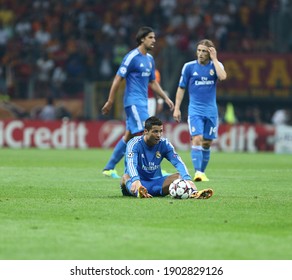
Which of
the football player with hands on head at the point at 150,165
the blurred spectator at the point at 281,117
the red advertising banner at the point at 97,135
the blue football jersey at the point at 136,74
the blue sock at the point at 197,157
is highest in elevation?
the blue football jersey at the point at 136,74

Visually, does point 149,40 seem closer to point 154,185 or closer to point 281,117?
point 154,185

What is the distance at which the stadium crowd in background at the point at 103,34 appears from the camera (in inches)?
1261

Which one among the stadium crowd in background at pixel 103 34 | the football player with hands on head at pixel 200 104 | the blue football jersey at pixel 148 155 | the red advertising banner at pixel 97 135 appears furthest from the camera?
the stadium crowd in background at pixel 103 34

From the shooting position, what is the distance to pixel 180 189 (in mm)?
12344

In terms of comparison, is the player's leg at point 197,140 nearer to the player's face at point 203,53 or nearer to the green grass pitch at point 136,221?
the green grass pitch at point 136,221

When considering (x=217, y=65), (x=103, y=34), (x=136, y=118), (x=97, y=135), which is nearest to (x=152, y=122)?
(x=217, y=65)

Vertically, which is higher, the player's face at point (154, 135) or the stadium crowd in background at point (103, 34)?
the stadium crowd in background at point (103, 34)

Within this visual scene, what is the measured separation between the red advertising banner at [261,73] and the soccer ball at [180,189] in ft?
60.9

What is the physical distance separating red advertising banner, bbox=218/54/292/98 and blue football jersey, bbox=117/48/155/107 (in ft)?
47.0

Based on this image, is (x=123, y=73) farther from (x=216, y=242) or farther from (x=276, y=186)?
(x=216, y=242)

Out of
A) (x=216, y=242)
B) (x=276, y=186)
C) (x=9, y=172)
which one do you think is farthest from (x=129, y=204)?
(x=9, y=172)

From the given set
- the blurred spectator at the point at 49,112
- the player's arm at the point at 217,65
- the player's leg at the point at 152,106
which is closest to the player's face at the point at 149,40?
the player's arm at the point at 217,65

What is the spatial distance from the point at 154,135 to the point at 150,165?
0.46m

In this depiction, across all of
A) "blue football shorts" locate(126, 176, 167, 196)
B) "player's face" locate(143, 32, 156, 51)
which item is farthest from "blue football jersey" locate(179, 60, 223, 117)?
"blue football shorts" locate(126, 176, 167, 196)
